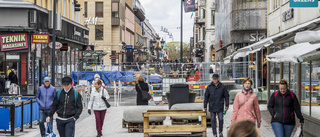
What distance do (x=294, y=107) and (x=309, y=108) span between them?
4042 millimetres

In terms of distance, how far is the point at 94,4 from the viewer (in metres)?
71.2

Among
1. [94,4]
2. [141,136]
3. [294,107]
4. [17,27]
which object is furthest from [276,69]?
[94,4]

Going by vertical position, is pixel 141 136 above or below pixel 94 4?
below

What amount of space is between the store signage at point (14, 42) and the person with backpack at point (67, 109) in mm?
18650

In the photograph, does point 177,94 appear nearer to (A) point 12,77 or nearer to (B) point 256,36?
(A) point 12,77

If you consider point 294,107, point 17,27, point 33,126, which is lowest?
point 33,126

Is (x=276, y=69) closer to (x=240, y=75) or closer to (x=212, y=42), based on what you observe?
(x=240, y=75)

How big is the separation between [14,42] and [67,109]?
19.0 meters

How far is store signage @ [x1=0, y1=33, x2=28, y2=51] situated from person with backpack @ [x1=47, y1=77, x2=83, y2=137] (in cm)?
1865

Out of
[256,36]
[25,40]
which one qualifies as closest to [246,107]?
[25,40]

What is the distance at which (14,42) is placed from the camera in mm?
28375

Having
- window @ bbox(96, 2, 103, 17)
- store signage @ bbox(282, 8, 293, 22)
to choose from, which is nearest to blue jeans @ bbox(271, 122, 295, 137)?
store signage @ bbox(282, 8, 293, 22)

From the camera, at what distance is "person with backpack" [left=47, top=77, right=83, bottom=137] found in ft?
34.1

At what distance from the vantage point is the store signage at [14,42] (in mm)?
28125
